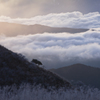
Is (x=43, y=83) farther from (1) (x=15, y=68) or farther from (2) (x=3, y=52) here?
(2) (x=3, y=52)

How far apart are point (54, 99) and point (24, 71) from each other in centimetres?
1319

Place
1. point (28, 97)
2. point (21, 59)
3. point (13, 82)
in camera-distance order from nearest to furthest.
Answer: point (28, 97) < point (13, 82) < point (21, 59)

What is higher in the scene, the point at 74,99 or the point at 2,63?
the point at 2,63

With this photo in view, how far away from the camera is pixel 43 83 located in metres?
19.9

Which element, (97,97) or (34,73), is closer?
(97,97)

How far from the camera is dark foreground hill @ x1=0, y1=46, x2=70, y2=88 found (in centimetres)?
1936

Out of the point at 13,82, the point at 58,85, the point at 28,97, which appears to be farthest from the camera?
the point at 58,85

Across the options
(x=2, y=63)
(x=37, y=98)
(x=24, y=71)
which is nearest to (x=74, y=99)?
(x=37, y=98)

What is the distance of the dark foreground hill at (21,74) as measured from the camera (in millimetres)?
19359

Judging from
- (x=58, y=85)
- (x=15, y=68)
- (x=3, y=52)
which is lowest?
(x=58, y=85)

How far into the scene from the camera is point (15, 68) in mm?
21234

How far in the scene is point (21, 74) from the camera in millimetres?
20391

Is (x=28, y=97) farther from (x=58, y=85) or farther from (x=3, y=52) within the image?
(x=3, y=52)

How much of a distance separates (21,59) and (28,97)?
627 inches
